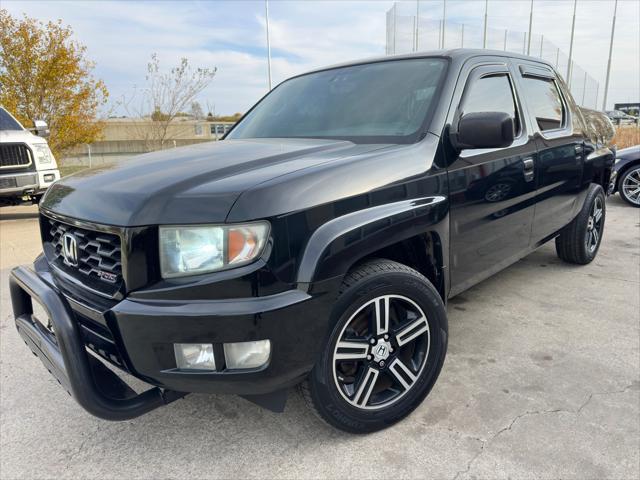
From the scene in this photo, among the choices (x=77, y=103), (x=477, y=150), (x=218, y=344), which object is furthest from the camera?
(x=77, y=103)

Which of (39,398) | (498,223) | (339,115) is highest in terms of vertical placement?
(339,115)

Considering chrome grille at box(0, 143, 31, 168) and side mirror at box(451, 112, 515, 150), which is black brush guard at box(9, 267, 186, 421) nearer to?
side mirror at box(451, 112, 515, 150)

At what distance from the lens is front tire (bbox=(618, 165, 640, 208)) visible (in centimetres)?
771

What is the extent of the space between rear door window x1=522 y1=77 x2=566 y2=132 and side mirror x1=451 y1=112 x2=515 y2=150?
1.29m

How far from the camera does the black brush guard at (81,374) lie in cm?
177

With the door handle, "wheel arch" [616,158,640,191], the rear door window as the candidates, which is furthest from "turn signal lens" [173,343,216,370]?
"wheel arch" [616,158,640,191]

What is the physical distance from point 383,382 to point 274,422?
0.57 metres

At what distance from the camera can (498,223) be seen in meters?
2.95

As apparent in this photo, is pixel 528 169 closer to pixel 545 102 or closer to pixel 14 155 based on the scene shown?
pixel 545 102

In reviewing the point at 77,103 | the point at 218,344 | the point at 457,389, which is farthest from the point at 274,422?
the point at 77,103

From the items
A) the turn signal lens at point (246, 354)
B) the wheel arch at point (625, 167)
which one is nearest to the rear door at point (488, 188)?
the turn signal lens at point (246, 354)

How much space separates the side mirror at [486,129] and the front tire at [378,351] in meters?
0.73

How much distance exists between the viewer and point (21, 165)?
23.3 ft

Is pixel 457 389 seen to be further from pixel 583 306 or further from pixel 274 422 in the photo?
pixel 583 306
